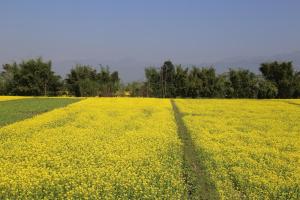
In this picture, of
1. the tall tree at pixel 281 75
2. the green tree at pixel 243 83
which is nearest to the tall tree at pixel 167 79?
the green tree at pixel 243 83

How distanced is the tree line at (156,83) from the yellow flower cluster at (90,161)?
106 feet

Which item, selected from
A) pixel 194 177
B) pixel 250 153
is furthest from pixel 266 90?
pixel 194 177

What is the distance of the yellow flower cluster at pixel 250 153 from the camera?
11.5 metres

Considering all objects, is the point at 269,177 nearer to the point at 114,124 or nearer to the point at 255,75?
the point at 114,124

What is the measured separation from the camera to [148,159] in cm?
1392

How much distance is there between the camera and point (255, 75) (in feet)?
184

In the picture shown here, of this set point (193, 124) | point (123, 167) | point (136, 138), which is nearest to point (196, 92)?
point (193, 124)

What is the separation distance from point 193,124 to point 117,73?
36.1 metres

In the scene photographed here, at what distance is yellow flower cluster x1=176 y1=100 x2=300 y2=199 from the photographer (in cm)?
1148

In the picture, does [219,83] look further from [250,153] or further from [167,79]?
[250,153]

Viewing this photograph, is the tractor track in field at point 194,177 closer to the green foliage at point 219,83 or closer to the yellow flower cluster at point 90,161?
the yellow flower cluster at point 90,161

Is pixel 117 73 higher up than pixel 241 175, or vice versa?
pixel 117 73

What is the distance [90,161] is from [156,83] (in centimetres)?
4377

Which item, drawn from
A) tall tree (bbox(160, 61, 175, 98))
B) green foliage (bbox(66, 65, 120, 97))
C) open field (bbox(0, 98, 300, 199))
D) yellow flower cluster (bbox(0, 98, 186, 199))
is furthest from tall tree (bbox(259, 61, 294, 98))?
yellow flower cluster (bbox(0, 98, 186, 199))
